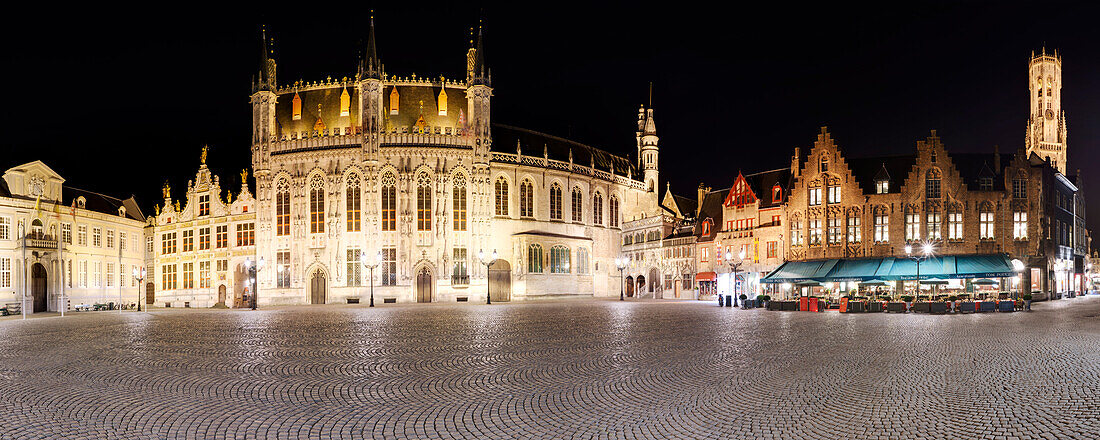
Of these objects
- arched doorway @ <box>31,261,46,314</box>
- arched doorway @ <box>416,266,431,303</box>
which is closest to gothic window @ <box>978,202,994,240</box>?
arched doorway @ <box>416,266,431,303</box>

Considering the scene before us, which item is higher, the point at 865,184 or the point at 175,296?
the point at 865,184

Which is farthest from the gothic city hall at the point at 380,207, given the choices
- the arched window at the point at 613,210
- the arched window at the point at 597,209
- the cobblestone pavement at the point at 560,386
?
the cobblestone pavement at the point at 560,386

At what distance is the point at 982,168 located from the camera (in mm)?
52812

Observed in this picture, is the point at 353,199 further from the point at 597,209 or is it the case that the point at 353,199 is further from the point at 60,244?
the point at 597,209

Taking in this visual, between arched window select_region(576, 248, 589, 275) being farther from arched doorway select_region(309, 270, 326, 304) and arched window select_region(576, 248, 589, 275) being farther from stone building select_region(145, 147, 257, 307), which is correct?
stone building select_region(145, 147, 257, 307)

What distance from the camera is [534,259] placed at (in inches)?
2739

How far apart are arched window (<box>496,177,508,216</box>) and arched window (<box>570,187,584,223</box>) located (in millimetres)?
8045

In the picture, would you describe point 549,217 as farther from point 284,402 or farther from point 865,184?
point 284,402

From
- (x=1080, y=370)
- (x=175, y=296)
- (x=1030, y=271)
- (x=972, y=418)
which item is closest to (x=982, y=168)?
(x=1030, y=271)

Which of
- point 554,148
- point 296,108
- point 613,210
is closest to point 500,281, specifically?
point 554,148

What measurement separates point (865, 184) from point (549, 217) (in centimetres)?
2743

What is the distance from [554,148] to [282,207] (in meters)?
26.5

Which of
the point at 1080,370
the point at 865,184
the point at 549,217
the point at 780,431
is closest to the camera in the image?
the point at 780,431

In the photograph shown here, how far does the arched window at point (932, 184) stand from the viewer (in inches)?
2071
